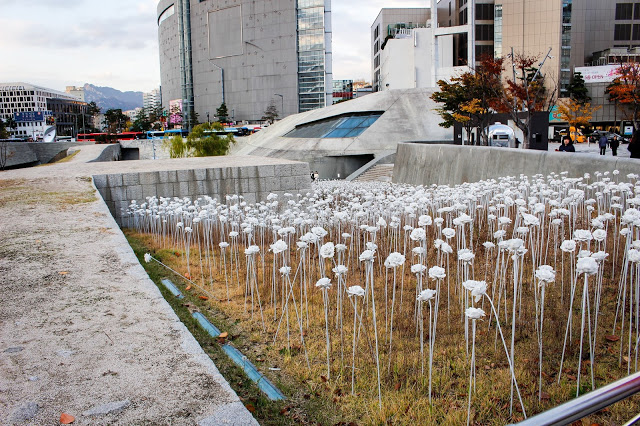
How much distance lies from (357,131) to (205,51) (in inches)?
2657

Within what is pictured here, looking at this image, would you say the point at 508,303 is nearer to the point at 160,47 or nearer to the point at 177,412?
the point at 177,412

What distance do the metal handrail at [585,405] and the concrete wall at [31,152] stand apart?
3027cm

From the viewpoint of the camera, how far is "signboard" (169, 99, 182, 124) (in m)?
94.4

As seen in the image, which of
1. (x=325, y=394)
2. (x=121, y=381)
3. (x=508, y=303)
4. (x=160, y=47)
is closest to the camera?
(x=121, y=381)

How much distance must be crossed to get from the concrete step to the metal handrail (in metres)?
25.1

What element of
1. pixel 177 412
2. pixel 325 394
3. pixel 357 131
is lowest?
pixel 325 394

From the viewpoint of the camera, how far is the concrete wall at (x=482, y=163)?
9234 millimetres

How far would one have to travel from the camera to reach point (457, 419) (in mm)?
3041

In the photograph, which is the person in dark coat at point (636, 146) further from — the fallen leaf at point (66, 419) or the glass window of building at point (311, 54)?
the glass window of building at point (311, 54)

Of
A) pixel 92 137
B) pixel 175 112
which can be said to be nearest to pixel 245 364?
pixel 92 137

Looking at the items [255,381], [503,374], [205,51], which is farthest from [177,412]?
[205,51]

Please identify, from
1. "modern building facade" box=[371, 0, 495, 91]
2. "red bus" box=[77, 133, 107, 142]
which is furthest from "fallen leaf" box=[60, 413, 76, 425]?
"red bus" box=[77, 133, 107, 142]

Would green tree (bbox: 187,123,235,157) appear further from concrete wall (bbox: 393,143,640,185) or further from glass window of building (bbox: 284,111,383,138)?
concrete wall (bbox: 393,143,640,185)

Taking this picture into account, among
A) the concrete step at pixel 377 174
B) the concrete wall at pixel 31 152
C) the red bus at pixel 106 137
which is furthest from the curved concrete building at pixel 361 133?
the red bus at pixel 106 137
